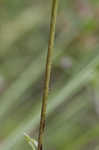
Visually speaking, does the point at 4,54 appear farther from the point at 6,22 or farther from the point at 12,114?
the point at 12,114

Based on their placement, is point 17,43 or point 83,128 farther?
point 17,43

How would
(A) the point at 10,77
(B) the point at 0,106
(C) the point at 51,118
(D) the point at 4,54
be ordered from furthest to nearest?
(D) the point at 4,54, (A) the point at 10,77, (C) the point at 51,118, (B) the point at 0,106

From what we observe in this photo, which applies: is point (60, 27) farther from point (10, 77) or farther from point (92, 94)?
point (92, 94)

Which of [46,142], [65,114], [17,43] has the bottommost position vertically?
[46,142]

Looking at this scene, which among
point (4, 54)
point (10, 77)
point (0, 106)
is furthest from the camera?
point (4, 54)

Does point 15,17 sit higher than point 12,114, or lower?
higher

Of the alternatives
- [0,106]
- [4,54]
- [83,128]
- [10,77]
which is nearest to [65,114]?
[83,128]
